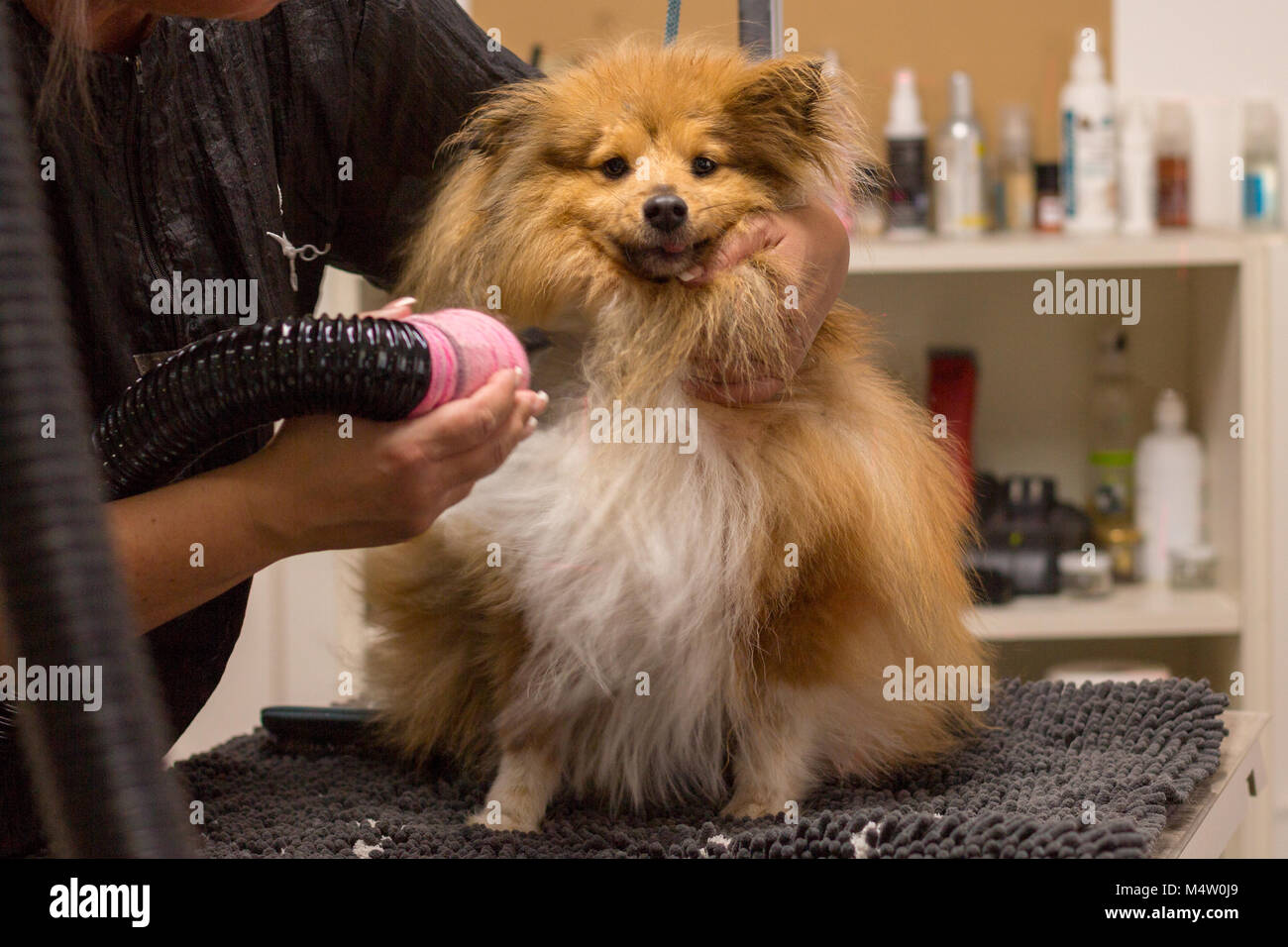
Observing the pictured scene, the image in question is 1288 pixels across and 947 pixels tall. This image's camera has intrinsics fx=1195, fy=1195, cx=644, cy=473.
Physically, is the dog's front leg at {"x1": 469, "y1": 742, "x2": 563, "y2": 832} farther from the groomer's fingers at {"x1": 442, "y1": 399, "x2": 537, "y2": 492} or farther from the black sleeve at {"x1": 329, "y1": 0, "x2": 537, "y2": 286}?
the black sleeve at {"x1": 329, "y1": 0, "x2": 537, "y2": 286}

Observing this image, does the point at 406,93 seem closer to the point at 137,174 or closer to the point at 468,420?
the point at 137,174

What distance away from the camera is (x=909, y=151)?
2020mm

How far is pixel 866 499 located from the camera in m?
1.00

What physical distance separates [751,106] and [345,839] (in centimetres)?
69

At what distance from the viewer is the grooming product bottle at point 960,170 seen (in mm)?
2006

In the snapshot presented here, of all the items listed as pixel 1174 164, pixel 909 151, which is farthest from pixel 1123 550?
pixel 909 151

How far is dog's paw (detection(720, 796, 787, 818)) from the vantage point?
1.01m

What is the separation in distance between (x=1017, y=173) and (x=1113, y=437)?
1.60 ft

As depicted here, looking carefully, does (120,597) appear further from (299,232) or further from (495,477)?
(299,232)

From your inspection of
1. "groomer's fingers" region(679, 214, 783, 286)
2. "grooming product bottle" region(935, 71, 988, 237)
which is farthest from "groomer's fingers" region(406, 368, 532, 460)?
"grooming product bottle" region(935, 71, 988, 237)

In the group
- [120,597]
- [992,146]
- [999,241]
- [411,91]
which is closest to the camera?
[120,597]

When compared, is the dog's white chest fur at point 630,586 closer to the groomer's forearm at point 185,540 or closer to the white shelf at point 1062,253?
the groomer's forearm at point 185,540

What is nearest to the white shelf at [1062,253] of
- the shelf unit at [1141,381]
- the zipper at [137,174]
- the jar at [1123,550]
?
the shelf unit at [1141,381]

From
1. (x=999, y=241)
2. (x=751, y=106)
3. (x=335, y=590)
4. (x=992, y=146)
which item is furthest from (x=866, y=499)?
(x=992, y=146)
